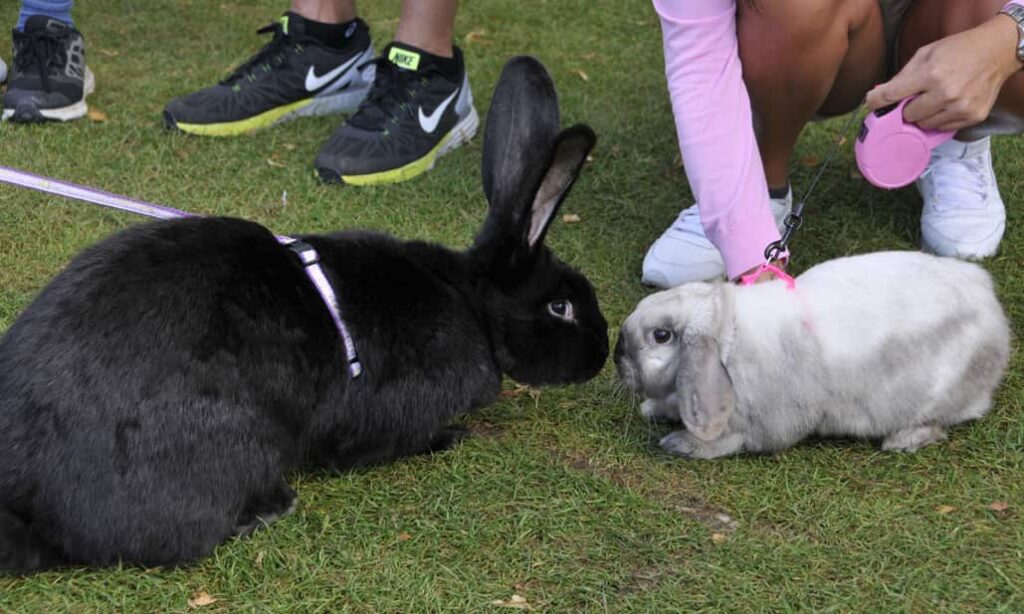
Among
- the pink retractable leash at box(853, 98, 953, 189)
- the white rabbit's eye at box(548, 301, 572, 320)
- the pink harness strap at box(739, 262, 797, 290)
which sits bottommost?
the white rabbit's eye at box(548, 301, 572, 320)

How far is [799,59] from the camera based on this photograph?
3043 millimetres

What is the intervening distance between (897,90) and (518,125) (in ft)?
2.72

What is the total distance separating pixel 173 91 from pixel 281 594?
303 centimetres

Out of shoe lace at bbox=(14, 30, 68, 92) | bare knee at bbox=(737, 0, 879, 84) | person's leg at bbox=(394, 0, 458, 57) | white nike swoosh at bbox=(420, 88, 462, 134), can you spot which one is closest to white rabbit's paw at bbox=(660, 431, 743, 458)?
bare knee at bbox=(737, 0, 879, 84)

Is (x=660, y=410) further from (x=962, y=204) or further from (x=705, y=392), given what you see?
(x=962, y=204)

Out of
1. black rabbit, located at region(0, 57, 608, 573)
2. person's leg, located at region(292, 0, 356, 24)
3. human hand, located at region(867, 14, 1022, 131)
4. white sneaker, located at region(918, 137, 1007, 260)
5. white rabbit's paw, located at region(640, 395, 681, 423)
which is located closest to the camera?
black rabbit, located at region(0, 57, 608, 573)

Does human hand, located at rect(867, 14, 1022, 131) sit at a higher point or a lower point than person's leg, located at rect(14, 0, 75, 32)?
higher

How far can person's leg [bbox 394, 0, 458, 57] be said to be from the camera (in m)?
4.00

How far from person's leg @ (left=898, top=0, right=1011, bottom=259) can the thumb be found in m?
0.59

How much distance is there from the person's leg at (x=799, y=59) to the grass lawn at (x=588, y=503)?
425 millimetres

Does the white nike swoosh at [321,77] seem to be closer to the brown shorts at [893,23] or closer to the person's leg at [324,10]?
the person's leg at [324,10]

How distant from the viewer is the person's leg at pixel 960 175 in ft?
10.3

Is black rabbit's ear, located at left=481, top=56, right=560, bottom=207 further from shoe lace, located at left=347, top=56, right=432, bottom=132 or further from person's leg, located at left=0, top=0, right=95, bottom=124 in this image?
person's leg, located at left=0, top=0, right=95, bottom=124

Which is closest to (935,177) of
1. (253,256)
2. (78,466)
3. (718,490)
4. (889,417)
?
(889,417)
